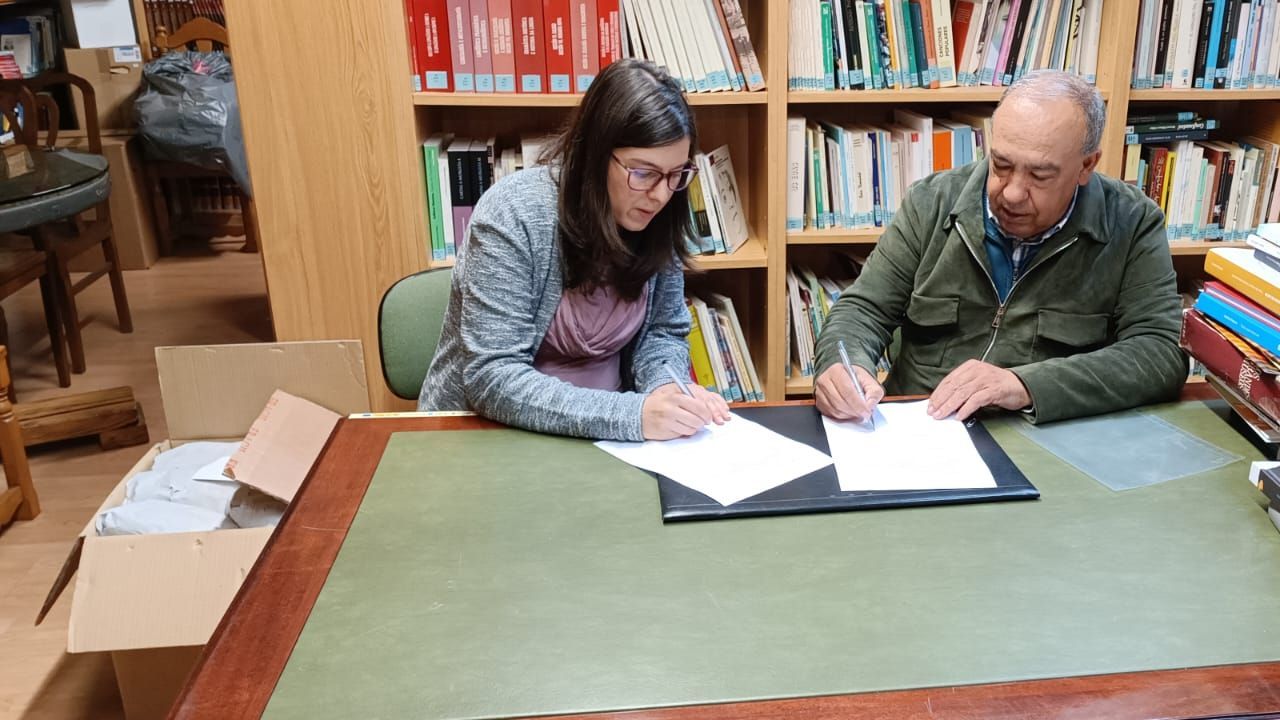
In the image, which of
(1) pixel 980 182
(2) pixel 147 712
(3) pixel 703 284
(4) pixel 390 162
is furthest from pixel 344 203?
(1) pixel 980 182

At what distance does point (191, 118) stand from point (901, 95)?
3480mm

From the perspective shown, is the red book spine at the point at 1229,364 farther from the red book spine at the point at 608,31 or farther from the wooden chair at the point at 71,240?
the wooden chair at the point at 71,240

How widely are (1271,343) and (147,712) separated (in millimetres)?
1952

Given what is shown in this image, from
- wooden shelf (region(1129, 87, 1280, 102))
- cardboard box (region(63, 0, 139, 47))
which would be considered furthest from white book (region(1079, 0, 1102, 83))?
cardboard box (region(63, 0, 139, 47))

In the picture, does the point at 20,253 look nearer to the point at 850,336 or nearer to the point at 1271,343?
the point at 850,336

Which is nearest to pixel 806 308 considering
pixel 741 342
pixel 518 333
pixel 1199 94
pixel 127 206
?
pixel 741 342

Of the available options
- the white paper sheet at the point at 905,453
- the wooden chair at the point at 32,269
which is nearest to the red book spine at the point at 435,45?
the white paper sheet at the point at 905,453

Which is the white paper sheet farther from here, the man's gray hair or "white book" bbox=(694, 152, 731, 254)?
"white book" bbox=(694, 152, 731, 254)

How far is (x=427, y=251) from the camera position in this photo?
2629 millimetres

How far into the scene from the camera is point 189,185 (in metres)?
5.56

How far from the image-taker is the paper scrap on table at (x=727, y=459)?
135 cm

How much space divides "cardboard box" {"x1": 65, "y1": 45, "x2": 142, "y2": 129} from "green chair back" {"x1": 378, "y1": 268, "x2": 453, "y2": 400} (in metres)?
3.86

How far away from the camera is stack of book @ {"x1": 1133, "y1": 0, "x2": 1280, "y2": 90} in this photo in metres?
2.54

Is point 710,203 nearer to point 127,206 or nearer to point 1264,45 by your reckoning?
point 1264,45
